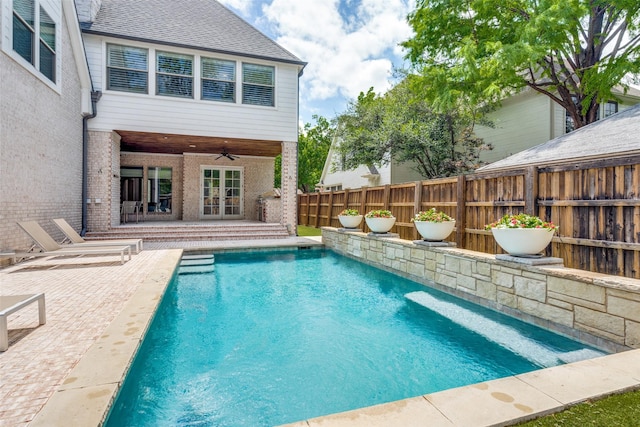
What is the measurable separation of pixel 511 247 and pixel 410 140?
9.86 m

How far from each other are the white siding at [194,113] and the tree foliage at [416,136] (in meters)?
4.03

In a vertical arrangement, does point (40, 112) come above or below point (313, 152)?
below

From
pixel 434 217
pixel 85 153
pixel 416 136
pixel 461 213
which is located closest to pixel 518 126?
pixel 416 136

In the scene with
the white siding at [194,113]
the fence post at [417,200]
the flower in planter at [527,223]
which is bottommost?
the flower in planter at [527,223]

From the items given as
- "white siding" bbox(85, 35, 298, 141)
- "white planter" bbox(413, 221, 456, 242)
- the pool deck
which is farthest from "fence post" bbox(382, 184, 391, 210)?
the pool deck

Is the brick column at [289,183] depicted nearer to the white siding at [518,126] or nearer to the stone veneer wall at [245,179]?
the stone veneer wall at [245,179]

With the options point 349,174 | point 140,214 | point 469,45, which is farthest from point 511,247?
point 349,174

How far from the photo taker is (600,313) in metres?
3.71

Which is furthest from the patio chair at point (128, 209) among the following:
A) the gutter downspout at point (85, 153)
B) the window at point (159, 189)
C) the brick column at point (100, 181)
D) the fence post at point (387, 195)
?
the fence post at point (387, 195)

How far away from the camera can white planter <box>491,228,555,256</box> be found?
462cm

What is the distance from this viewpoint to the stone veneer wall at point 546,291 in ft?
11.5

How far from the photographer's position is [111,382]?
2.41 meters

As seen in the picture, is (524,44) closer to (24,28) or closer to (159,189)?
(24,28)

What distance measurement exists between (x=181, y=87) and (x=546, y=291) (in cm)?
1184
